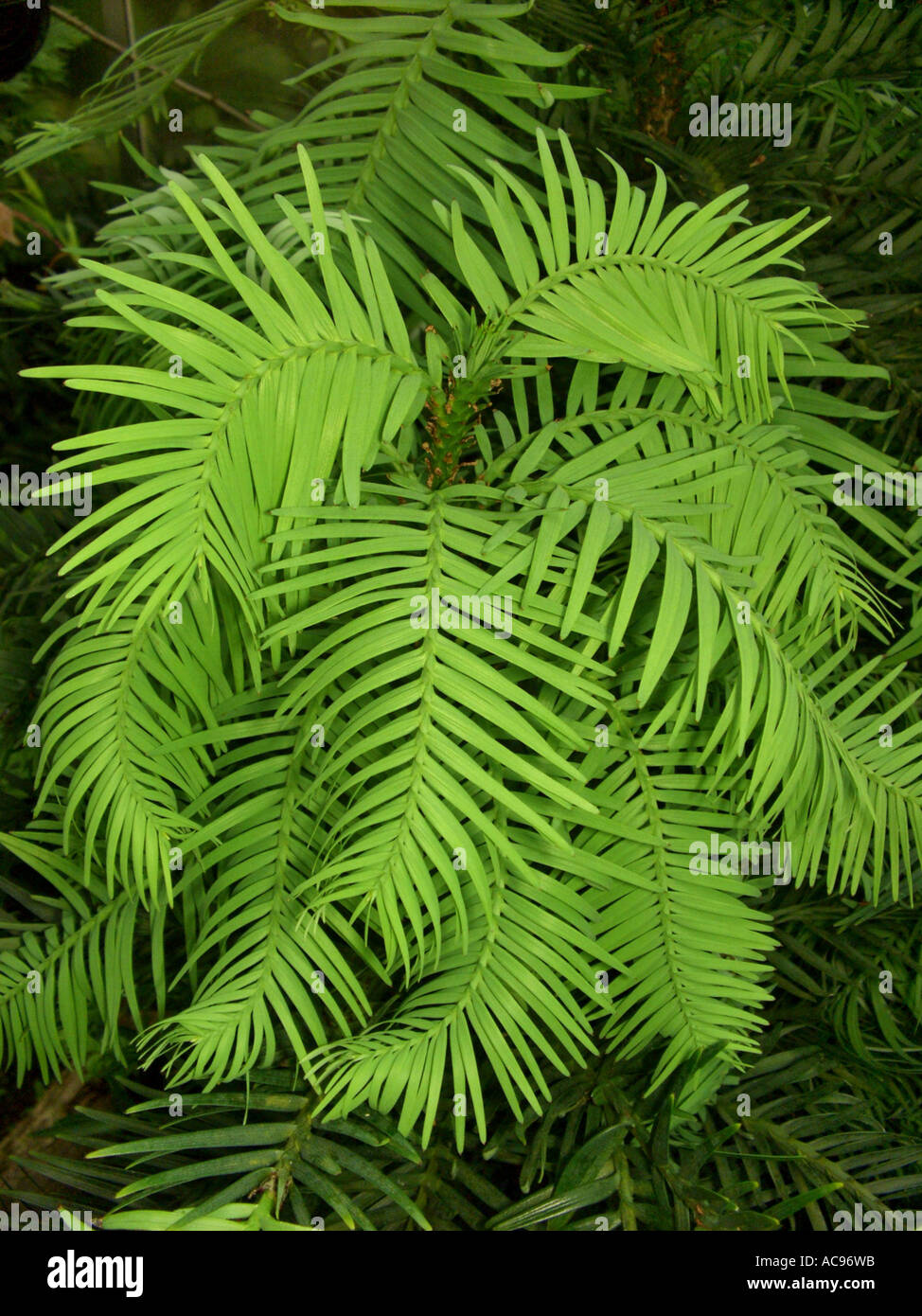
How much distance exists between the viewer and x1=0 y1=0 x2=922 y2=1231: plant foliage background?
55 cm

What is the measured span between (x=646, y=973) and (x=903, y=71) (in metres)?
0.84

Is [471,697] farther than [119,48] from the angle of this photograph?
No

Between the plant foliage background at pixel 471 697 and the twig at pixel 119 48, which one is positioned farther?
the twig at pixel 119 48

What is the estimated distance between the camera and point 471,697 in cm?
52

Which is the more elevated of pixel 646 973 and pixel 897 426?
pixel 897 426

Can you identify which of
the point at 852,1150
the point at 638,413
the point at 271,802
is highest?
the point at 638,413

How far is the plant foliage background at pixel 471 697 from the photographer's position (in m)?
0.55

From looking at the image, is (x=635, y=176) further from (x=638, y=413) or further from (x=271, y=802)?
(x=271, y=802)

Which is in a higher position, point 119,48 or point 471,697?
point 119,48

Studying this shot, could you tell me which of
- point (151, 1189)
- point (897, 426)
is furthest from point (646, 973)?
point (897, 426)

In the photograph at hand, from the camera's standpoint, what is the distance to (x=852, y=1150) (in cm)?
81

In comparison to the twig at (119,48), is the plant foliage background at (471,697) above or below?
below

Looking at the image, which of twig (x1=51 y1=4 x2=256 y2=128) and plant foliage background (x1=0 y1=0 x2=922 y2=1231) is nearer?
plant foliage background (x1=0 y1=0 x2=922 y2=1231)

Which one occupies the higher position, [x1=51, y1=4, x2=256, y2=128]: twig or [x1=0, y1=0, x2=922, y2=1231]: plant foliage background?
[x1=51, y1=4, x2=256, y2=128]: twig
